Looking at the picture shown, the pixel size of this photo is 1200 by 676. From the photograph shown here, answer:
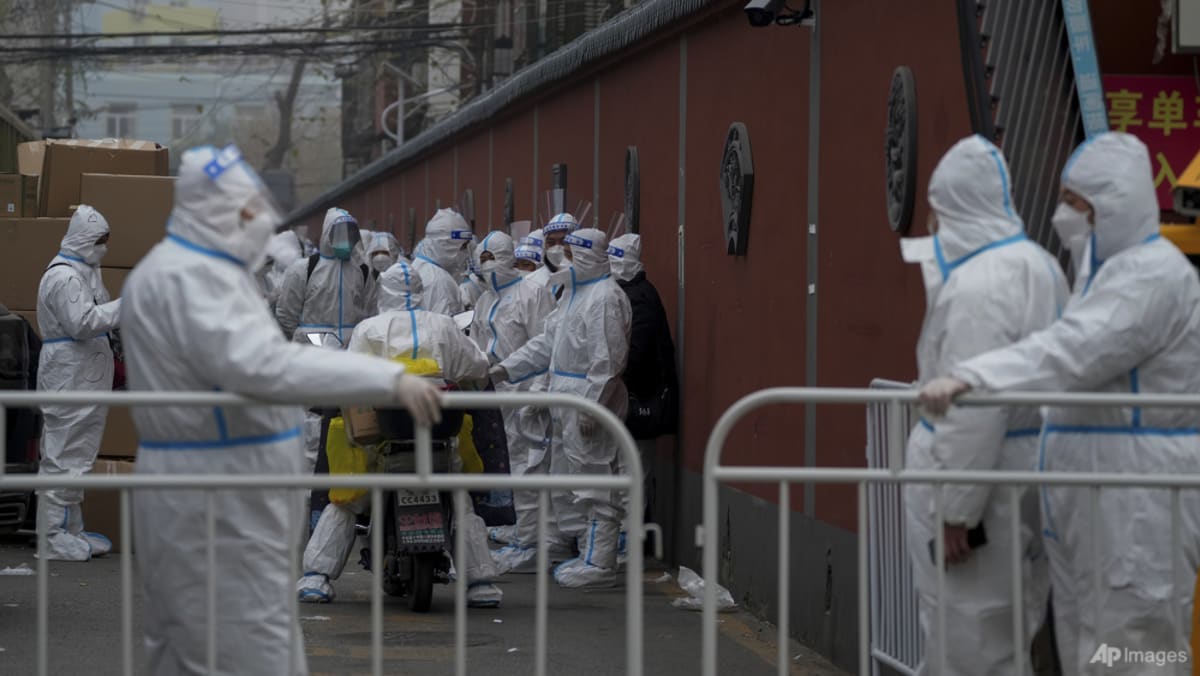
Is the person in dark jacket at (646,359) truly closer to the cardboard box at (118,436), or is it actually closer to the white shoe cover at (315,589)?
the white shoe cover at (315,589)

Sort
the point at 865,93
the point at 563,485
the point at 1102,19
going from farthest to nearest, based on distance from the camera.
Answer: the point at 865,93 → the point at 1102,19 → the point at 563,485

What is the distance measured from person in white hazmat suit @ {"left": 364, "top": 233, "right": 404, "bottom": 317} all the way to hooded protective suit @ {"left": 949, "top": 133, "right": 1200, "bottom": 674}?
431 inches

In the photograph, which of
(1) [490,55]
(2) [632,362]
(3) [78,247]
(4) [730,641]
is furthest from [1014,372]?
(1) [490,55]

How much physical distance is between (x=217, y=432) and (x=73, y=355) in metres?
7.32

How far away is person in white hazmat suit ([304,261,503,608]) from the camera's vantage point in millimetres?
9711

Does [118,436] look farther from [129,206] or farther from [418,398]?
[418,398]

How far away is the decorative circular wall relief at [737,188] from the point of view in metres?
10.6

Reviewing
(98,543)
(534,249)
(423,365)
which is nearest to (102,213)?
(98,543)

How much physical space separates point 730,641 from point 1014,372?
4286 mm

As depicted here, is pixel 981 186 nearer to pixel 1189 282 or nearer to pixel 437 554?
pixel 1189 282

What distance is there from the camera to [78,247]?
12.0 meters

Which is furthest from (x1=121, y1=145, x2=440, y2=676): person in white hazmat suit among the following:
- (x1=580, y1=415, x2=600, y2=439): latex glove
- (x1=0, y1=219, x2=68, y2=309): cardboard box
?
(x1=0, y1=219, x2=68, y2=309): cardboard box

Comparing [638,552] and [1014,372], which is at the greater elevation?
[1014,372]

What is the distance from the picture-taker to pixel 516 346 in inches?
542
